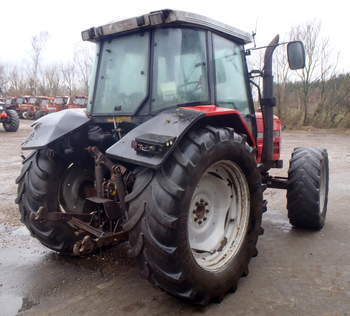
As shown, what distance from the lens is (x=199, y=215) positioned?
9.42 feet

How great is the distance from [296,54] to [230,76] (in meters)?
0.70

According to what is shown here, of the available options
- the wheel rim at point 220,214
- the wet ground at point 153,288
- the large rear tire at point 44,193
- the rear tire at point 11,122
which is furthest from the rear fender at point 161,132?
the rear tire at point 11,122

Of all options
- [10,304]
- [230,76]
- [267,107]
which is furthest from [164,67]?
[10,304]

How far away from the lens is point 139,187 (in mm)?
2346

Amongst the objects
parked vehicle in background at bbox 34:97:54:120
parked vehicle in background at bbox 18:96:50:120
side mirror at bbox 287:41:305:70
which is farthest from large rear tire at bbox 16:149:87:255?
parked vehicle in background at bbox 18:96:50:120

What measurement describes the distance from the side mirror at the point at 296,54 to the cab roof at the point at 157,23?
21.0 inches

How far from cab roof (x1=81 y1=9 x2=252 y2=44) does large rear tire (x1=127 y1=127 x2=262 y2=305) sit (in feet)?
2.92

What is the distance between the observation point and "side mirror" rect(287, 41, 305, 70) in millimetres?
3500

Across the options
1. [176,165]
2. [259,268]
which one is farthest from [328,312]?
[176,165]

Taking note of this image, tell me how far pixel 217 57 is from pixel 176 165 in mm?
1396

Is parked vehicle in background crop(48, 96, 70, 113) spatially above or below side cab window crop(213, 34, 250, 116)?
below

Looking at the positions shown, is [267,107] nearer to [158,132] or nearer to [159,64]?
[159,64]

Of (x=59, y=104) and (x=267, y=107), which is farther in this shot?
(x=59, y=104)

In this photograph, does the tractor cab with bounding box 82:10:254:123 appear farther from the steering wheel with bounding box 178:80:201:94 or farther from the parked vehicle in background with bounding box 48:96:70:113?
the parked vehicle in background with bounding box 48:96:70:113
